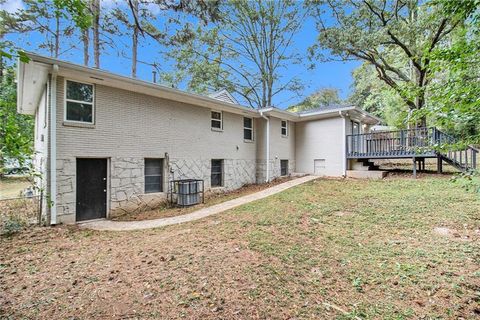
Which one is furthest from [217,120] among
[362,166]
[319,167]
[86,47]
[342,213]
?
[86,47]

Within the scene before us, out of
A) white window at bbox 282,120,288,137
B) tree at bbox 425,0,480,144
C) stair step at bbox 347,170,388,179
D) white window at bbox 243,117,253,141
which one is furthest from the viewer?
white window at bbox 282,120,288,137

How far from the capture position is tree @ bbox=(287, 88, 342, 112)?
959 inches

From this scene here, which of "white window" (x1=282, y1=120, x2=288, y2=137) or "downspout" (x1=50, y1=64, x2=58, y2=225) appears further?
"white window" (x1=282, y1=120, x2=288, y2=137)

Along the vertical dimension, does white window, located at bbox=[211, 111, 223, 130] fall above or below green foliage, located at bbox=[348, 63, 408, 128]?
below

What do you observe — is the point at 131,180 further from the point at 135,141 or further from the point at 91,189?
the point at 135,141

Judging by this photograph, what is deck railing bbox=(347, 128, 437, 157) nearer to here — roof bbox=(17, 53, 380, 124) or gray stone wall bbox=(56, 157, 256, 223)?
roof bbox=(17, 53, 380, 124)

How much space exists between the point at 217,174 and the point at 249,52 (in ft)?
49.4

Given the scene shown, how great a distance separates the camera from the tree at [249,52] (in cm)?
2034

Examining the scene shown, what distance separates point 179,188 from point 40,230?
4.09 metres

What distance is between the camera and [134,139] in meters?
8.47

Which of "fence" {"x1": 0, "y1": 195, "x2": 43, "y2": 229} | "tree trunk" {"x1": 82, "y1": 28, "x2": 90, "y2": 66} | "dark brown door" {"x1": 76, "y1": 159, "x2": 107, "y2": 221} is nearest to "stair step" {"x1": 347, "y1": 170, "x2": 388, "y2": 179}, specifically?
"dark brown door" {"x1": 76, "y1": 159, "x2": 107, "y2": 221}

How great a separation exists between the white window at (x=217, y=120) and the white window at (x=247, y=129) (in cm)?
176

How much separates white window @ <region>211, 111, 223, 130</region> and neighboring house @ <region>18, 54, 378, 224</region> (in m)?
0.05

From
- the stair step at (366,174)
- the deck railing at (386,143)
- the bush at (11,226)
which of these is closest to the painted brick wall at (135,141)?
the bush at (11,226)
